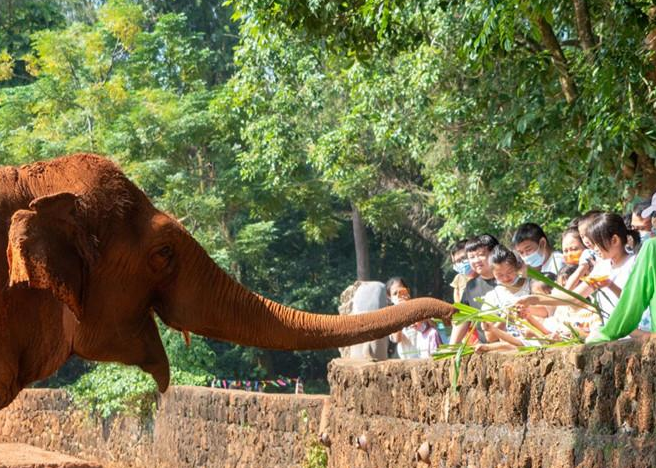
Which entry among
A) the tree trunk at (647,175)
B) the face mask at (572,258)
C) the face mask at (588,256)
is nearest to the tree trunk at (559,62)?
the tree trunk at (647,175)

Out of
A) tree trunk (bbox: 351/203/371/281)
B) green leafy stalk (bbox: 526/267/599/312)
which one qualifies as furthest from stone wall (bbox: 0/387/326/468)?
tree trunk (bbox: 351/203/371/281)

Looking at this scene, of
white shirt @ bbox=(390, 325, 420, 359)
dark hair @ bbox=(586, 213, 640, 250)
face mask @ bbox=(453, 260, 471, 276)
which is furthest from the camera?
white shirt @ bbox=(390, 325, 420, 359)

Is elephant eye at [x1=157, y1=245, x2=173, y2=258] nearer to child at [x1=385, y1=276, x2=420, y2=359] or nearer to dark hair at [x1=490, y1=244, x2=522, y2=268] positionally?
dark hair at [x1=490, y1=244, x2=522, y2=268]

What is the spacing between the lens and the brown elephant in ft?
15.1

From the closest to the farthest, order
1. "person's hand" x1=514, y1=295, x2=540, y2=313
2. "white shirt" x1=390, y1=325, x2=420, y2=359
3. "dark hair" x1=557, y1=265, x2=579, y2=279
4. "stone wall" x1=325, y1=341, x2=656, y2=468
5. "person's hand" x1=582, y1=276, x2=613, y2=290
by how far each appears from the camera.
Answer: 1. "stone wall" x1=325, y1=341, x2=656, y2=468
2. "person's hand" x1=514, y1=295, x2=540, y2=313
3. "person's hand" x1=582, y1=276, x2=613, y2=290
4. "dark hair" x1=557, y1=265, x2=579, y2=279
5. "white shirt" x1=390, y1=325, x2=420, y2=359

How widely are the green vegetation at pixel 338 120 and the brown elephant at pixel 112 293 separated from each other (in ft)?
16.1

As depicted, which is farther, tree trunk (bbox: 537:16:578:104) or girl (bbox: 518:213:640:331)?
tree trunk (bbox: 537:16:578:104)

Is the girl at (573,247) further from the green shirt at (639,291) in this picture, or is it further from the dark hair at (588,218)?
the green shirt at (639,291)

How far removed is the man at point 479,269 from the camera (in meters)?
8.87

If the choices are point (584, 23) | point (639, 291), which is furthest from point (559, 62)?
point (639, 291)

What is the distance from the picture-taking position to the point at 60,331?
15.8 feet

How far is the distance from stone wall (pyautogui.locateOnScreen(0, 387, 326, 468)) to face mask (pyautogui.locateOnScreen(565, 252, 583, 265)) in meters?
4.39

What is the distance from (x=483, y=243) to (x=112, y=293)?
4445 mm

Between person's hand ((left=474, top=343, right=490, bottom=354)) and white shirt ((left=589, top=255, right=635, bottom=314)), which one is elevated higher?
white shirt ((left=589, top=255, right=635, bottom=314))
